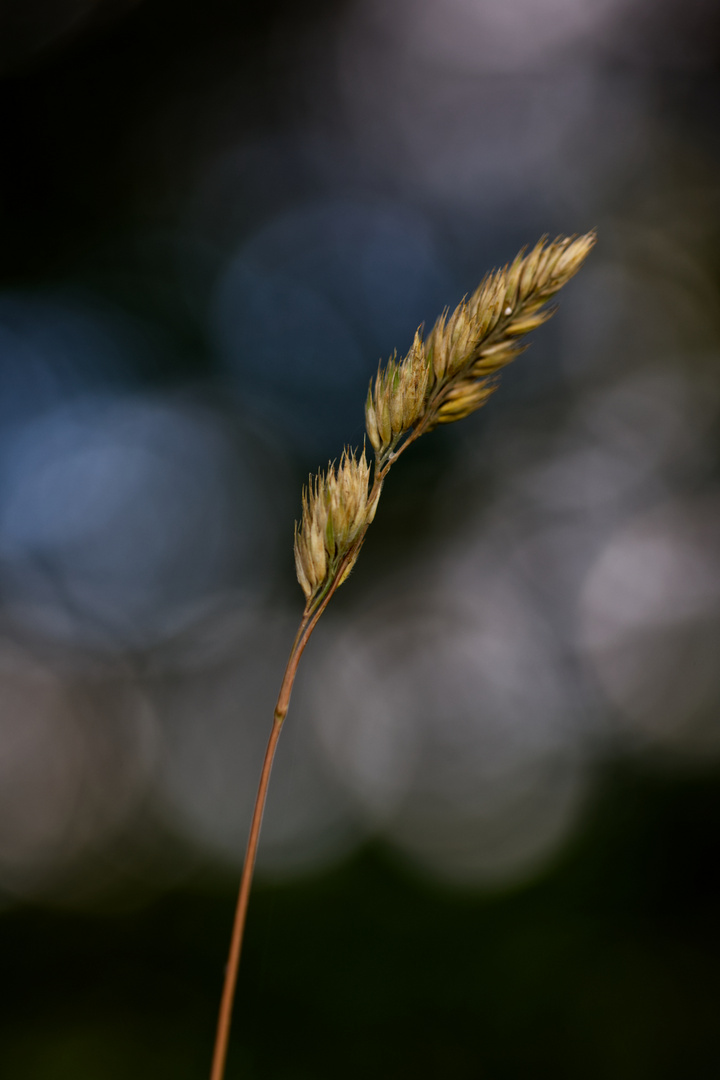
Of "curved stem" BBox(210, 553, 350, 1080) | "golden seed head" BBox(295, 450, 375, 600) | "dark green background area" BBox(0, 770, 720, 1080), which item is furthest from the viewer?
"dark green background area" BBox(0, 770, 720, 1080)

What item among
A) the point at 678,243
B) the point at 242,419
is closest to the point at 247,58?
the point at 242,419

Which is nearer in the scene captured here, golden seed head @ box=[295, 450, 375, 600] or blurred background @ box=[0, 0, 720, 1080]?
golden seed head @ box=[295, 450, 375, 600]

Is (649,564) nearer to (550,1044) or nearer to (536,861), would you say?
(536,861)

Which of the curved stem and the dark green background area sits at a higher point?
the curved stem

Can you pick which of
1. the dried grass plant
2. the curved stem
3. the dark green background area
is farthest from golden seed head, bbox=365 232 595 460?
the dark green background area

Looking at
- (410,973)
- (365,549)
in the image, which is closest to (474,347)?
(410,973)

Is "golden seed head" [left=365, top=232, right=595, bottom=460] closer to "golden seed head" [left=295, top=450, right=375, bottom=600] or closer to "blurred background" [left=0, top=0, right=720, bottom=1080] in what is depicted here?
"golden seed head" [left=295, top=450, right=375, bottom=600]

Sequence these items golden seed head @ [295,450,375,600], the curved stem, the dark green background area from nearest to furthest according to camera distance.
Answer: the curved stem
golden seed head @ [295,450,375,600]
the dark green background area
